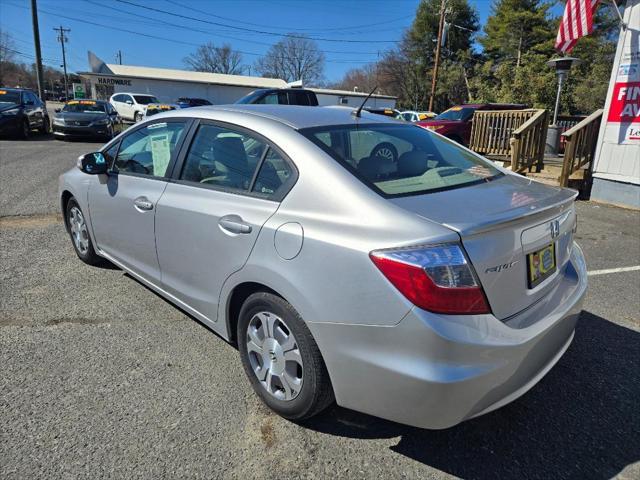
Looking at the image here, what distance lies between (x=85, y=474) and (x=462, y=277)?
6.08 ft

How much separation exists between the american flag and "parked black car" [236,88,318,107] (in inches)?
260

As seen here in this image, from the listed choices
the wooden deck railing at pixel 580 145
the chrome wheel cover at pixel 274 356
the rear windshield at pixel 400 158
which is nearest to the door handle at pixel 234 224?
the chrome wheel cover at pixel 274 356

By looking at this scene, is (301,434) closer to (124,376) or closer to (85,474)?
(85,474)

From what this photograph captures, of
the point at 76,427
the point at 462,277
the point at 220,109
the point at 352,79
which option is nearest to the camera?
the point at 462,277

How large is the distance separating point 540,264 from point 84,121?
16748mm

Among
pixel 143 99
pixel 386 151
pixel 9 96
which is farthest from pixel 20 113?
pixel 386 151

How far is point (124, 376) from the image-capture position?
2.75 metres

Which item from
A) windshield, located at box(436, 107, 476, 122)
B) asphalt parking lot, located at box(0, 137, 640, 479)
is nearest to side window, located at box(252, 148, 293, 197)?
asphalt parking lot, located at box(0, 137, 640, 479)

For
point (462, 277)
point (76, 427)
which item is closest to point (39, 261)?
point (76, 427)

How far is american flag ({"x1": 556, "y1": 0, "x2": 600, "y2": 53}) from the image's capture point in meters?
8.20

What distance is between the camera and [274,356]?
235 centimetres

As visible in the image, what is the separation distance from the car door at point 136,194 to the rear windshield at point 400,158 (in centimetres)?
119

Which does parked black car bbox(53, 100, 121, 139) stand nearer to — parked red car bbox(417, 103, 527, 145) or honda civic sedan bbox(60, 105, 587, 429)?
parked red car bbox(417, 103, 527, 145)

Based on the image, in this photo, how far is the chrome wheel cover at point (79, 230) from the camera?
431cm
